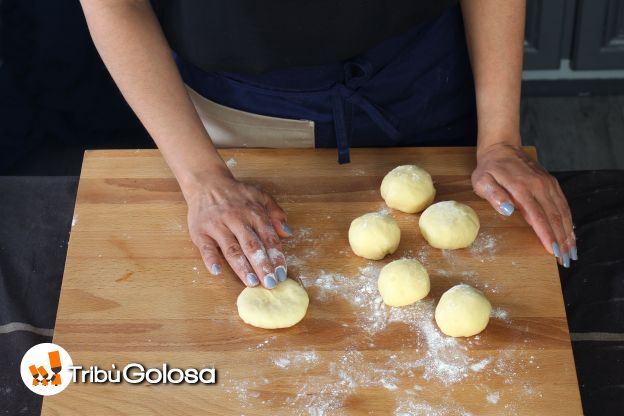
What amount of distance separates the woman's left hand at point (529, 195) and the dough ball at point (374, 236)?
0.22 m

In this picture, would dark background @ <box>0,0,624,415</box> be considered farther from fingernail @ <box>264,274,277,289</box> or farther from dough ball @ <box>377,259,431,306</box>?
fingernail @ <box>264,274,277,289</box>

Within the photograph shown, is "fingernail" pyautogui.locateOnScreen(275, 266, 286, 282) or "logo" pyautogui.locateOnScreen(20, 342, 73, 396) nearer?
"logo" pyautogui.locateOnScreen(20, 342, 73, 396)

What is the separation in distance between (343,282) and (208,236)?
0.27 meters

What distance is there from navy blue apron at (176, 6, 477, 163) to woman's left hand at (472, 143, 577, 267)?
0.76 feet

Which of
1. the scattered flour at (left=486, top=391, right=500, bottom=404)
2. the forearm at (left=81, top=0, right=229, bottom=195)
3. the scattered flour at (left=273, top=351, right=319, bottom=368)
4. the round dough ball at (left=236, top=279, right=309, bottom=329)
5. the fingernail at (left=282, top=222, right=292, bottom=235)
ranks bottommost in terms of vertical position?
the scattered flour at (left=486, top=391, right=500, bottom=404)

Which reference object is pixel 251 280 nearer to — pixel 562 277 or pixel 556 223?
pixel 556 223

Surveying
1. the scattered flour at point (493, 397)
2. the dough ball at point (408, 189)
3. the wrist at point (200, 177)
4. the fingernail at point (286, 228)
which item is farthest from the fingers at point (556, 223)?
the wrist at point (200, 177)

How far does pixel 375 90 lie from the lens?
65.0 inches

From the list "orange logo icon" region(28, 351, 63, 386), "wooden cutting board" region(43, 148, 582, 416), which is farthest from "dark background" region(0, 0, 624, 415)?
"wooden cutting board" region(43, 148, 582, 416)

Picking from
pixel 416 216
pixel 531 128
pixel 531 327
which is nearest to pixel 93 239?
pixel 416 216

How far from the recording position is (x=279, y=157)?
5.47ft

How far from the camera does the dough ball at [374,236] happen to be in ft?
4.63

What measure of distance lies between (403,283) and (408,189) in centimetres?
24

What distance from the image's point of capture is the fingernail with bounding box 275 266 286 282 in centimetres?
140
